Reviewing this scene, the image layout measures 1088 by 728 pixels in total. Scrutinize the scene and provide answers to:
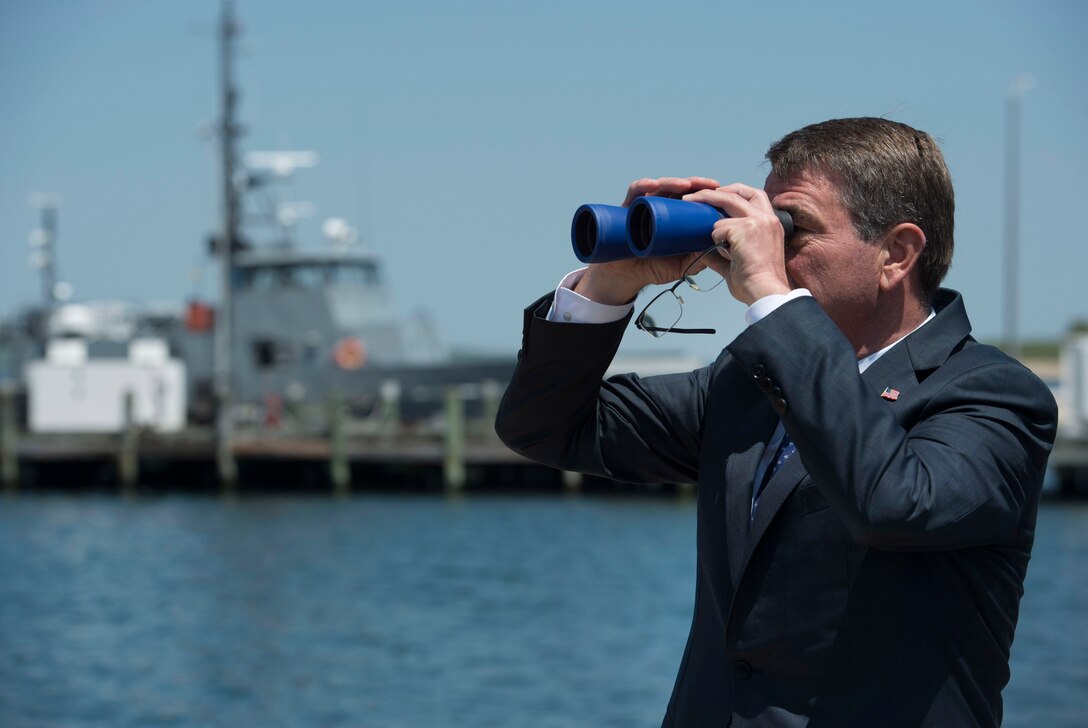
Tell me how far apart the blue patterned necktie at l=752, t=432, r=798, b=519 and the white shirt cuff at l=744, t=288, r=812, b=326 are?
0.71ft

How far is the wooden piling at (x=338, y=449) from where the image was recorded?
24.5 metres

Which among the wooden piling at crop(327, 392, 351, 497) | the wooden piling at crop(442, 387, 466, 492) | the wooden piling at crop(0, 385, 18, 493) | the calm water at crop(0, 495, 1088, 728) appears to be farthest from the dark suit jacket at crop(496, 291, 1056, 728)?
the wooden piling at crop(0, 385, 18, 493)

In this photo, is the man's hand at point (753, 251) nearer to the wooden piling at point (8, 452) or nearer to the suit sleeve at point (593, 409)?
the suit sleeve at point (593, 409)

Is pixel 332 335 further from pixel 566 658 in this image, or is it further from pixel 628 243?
pixel 628 243

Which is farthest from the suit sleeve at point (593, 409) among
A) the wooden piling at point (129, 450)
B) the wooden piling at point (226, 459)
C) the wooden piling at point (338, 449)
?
the wooden piling at point (129, 450)

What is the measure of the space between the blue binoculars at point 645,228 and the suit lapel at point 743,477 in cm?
28

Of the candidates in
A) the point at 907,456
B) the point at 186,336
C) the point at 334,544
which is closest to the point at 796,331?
the point at 907,456

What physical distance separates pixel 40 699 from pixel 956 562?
10.6 meters

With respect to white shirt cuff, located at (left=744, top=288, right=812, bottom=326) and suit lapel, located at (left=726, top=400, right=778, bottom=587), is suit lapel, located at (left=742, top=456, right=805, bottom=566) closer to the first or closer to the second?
suit lapel, located at (left=726, top=400, right=778, bottom=587)

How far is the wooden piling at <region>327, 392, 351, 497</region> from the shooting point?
24.5 meters

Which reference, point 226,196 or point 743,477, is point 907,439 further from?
point 226,196

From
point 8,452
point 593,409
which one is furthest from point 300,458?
point 593,409

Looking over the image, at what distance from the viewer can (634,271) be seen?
216cm

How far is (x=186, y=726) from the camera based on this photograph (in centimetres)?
1050
